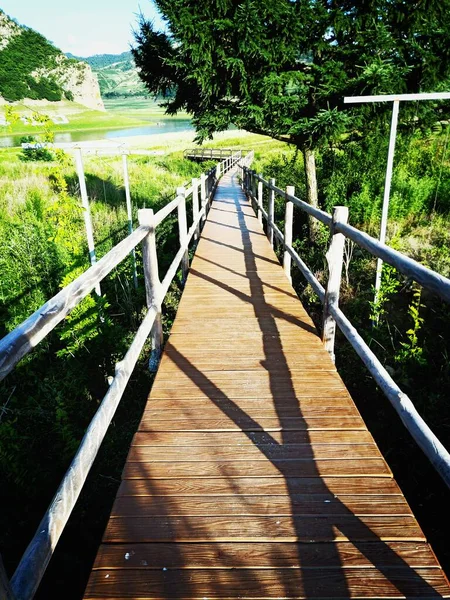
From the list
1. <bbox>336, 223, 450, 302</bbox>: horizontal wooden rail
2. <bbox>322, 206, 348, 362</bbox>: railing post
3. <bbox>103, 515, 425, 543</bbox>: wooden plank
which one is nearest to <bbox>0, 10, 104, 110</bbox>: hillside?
<bbox>322, 206, 348, 362</bbox>: railing post

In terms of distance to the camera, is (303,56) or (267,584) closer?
(267,584)

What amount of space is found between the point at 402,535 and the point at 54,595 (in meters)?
2.08

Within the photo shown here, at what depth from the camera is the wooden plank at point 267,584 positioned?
1.57 metres

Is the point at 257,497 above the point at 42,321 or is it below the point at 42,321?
below

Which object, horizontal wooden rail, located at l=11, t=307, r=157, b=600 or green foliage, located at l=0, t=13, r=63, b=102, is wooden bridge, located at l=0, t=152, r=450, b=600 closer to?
horizontal wooden rail, located at l=11, t=307, r=157, b=600

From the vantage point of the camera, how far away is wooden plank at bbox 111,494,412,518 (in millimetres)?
1942

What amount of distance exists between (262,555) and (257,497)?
1.07ft

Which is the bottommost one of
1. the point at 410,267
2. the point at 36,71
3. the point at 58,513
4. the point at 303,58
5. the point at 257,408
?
the point at 257,408

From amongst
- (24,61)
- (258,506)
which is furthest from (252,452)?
(24,61)

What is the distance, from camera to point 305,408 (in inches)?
110

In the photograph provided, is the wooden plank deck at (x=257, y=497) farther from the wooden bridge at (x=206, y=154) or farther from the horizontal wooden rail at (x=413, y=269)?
the wooden bridge at (x=206, y=154)

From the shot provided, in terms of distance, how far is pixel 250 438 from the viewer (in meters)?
2.49

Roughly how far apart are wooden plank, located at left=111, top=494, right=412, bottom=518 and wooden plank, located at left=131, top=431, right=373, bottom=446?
1.41ft

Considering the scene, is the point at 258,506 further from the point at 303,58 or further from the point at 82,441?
the point at 303,58
